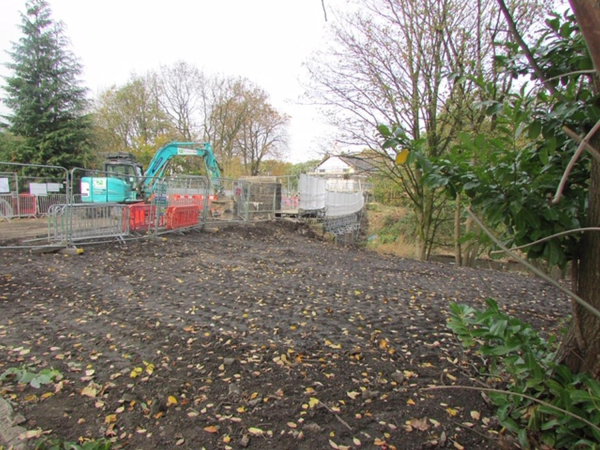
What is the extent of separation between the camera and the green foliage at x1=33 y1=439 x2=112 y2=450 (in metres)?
1.91

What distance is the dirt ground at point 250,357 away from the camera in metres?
2.08

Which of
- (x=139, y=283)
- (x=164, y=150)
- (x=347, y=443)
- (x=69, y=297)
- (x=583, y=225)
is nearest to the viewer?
(x=583, y=225)

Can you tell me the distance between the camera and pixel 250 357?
293 centimetres

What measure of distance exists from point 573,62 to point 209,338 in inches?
129

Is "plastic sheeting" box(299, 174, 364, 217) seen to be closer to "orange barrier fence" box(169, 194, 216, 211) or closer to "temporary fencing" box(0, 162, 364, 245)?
"temporary fencing" box(0, 162, 364, 245)

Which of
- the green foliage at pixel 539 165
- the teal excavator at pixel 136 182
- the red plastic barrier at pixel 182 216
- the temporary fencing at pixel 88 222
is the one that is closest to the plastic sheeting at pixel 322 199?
the teal excavator at pixel 136 182

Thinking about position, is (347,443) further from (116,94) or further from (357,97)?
(116,94)

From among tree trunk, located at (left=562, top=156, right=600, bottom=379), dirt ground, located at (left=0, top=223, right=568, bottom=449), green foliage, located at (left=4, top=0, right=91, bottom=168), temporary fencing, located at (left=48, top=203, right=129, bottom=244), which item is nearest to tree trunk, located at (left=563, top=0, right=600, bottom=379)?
tree trunk, located at (left=562, top=156, right=600, bottom=379)

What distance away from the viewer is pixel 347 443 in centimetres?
195

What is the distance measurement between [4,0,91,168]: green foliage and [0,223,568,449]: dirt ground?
2130 cm

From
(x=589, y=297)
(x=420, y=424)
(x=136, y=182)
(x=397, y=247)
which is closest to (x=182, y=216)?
(x=136, y=182)

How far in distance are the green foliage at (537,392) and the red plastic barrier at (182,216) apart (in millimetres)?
10191

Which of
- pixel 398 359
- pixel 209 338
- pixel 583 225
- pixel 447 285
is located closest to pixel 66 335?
pixel 209 338

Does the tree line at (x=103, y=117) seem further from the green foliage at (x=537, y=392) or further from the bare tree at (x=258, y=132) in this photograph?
the green foliage at (x=537, y=392)
